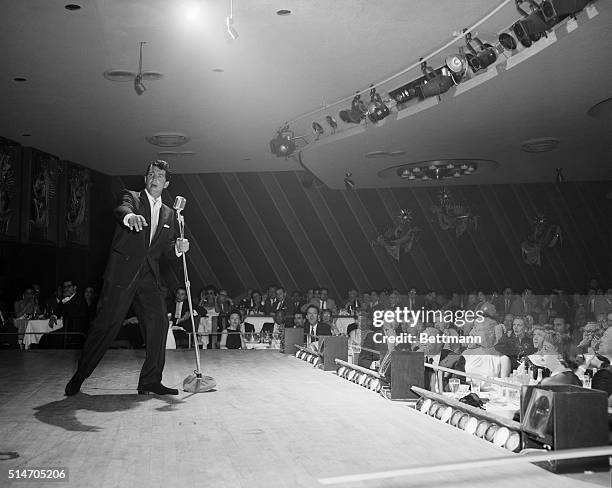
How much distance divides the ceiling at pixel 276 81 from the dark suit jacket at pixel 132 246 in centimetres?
246

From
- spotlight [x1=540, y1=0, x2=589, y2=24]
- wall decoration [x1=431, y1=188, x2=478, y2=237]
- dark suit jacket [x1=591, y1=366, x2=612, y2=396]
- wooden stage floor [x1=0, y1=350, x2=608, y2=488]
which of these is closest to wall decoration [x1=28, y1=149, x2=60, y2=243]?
wooden stage floor [x1=0, y1=350, x2=608, y2=488]

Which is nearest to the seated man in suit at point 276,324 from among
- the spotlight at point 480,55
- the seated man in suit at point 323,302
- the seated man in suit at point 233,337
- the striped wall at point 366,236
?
the seated man in suit at point 233,337

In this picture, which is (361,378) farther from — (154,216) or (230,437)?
(230,437)

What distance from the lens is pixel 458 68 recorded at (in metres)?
6.54

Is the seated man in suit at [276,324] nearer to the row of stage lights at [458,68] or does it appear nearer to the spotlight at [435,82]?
the row of stage lights at [458,68]

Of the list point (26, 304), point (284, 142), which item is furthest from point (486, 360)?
point (26, 304)

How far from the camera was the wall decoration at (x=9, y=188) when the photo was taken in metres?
9.91

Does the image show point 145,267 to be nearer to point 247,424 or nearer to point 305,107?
point 247,424

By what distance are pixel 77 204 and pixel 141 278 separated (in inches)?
347

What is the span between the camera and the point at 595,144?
980cm

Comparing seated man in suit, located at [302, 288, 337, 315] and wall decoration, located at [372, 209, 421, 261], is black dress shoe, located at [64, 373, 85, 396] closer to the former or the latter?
seated man in suit, located at [302, 288, 337, 315]

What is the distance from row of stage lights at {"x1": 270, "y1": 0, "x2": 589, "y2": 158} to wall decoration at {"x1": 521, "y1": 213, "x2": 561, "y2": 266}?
5992 mm

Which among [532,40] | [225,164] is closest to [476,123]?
[532,40]

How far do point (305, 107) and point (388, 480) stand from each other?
6806 millimetres
